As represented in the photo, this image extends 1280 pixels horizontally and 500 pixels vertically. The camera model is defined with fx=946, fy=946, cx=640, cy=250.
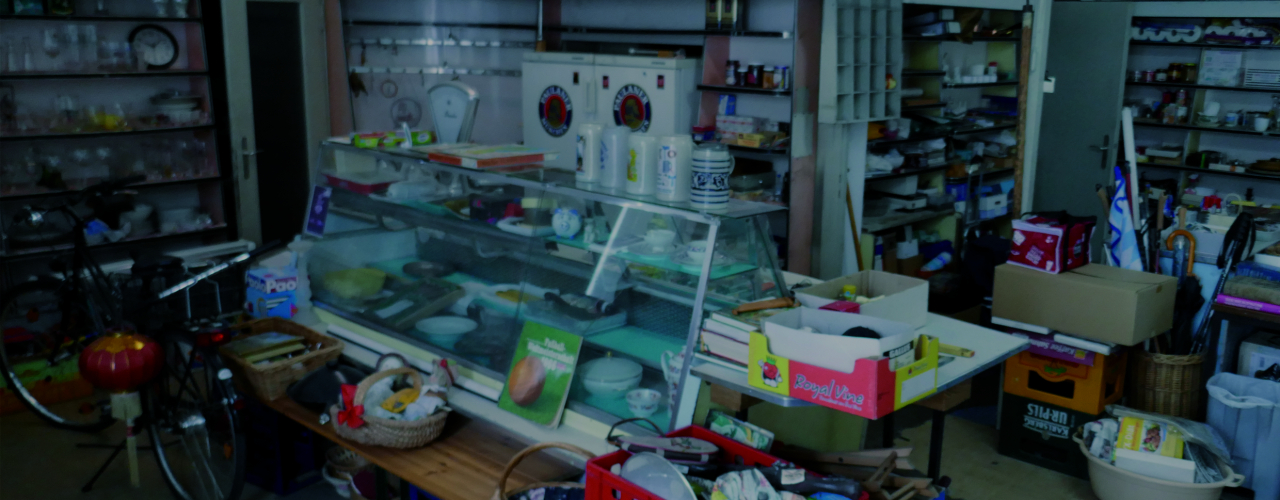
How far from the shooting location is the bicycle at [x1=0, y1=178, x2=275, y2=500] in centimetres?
355

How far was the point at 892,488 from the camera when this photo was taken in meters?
2.43

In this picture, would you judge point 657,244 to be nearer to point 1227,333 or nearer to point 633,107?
point 1227,333

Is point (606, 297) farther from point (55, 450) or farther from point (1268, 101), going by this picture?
point (1268, 101)

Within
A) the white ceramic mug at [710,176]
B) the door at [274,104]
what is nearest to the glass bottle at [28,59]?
the door at [274,104]

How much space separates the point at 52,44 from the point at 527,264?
3.66 metres

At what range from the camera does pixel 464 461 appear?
9.76 feet

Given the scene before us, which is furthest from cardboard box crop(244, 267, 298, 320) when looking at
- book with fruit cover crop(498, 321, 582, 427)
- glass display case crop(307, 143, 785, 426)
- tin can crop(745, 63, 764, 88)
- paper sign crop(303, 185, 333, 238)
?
tin can crop(745, 63, 764, 88)

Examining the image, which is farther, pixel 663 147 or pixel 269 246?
pixel 269 246

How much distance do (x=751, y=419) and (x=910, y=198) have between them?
377cm

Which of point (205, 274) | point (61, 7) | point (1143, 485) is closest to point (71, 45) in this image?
point (61, 7)

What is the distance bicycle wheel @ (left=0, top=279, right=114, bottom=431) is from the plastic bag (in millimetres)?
4541

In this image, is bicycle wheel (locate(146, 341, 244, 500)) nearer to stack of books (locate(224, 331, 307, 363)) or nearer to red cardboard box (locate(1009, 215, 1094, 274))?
stack of books (locate(224, 331, 307, 363))

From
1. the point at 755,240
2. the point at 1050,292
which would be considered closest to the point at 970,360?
the point at 755,240

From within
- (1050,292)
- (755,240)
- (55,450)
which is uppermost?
(755,240)
